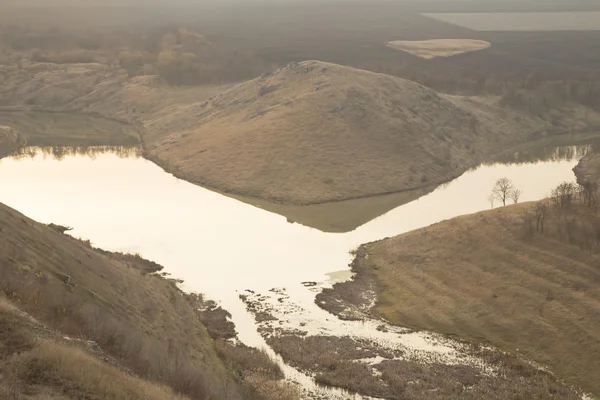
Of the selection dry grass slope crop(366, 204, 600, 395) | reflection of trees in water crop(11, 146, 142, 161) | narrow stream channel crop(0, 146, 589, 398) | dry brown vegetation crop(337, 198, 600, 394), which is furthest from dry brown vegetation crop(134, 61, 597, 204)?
dry grass slope crop(366, 204, 600, 395)

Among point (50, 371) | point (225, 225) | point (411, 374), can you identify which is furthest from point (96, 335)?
point (225, 225)

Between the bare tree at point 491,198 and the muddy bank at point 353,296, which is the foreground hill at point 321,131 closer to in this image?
the bare tree at point 491,198

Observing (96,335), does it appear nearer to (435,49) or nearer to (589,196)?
(589,196)

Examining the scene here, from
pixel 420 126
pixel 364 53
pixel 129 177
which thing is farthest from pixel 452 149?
pixel 364 53

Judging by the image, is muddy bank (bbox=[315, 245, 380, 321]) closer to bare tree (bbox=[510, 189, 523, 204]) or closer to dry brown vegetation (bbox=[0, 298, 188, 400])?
bare tree (bbox=[510, 189, 523, 204])

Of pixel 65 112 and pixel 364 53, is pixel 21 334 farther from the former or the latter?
pixel 364 53

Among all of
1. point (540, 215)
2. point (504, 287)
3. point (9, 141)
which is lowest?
point (9, 141)
